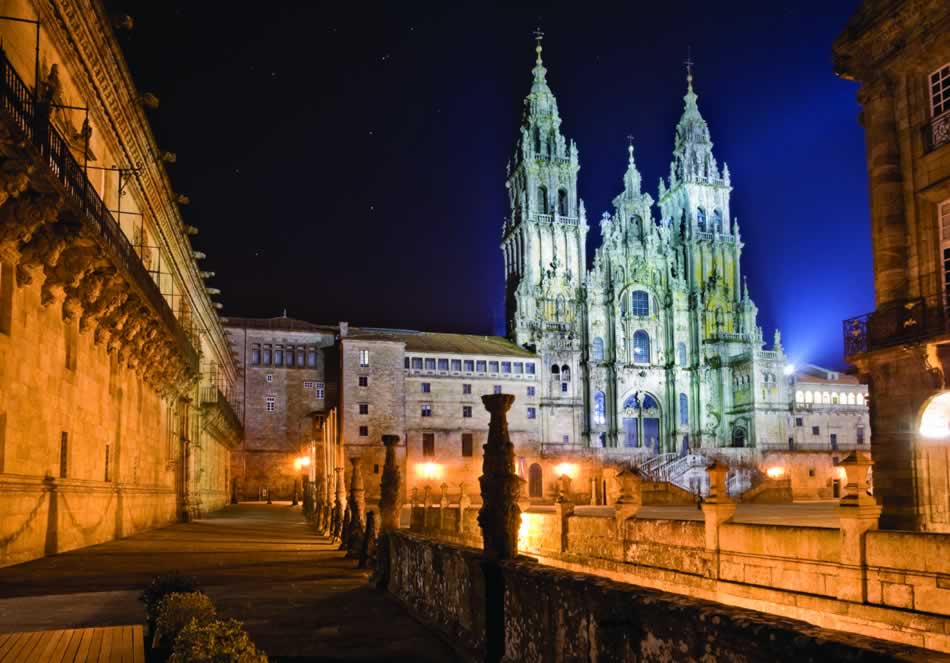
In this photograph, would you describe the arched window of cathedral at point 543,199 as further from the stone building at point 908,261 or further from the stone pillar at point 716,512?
the stone pillar at point 716,512

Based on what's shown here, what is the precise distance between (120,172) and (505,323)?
195ft

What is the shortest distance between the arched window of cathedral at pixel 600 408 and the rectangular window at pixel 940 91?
58.3 meters

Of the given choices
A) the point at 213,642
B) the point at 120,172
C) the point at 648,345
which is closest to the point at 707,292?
the point at 648,345

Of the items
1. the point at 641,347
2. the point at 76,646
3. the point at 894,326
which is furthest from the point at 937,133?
the point at 641,347

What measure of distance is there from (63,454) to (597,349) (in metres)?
64.9

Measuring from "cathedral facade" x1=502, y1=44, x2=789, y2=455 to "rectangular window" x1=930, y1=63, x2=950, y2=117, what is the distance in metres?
55.4

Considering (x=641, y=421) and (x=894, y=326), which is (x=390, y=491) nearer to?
(x=894, y=326)

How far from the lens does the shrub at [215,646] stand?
5223 mm

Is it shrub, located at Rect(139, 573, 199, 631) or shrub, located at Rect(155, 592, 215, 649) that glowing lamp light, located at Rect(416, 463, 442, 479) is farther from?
shrub, located at Rect(155, 592, 215, 649)

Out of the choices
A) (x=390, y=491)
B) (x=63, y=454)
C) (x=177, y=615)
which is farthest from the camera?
(x=63, y=454)

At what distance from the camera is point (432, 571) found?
10523mm

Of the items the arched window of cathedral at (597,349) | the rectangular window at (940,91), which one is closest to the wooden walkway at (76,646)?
the rectangular window at (940,91)

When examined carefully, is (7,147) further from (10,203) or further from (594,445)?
(594,445)

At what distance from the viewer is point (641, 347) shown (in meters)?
82.8
